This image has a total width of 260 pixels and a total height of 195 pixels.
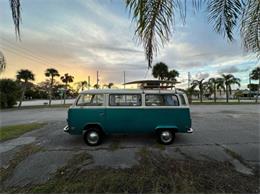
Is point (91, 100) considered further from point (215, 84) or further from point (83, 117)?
point (215, 84)

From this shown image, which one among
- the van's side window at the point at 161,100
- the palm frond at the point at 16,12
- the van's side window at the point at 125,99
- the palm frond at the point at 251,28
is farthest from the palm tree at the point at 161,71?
the palm frond at the point at 16,12

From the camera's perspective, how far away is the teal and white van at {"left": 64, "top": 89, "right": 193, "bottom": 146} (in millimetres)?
6512

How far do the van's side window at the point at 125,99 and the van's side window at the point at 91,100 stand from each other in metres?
0.35

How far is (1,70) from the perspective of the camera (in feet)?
14.9

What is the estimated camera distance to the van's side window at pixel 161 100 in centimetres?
659

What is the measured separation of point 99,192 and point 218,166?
2960 millimetres

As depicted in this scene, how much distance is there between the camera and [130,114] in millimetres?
6539

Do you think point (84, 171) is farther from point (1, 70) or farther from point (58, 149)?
point (1, 70)

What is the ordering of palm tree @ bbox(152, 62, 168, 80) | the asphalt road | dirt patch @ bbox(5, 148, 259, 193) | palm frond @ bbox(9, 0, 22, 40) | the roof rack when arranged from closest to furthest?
palm frond @ bbox(9, 0, 22, 40), dirt patch @ bbox(5, 148, 259, 193), the asphalt road, the roof rack, palm tree @ bbox(152, 62, 168, 80)

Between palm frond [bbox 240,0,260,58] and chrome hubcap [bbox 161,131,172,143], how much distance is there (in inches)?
162

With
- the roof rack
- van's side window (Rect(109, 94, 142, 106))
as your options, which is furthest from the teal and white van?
the roof rack

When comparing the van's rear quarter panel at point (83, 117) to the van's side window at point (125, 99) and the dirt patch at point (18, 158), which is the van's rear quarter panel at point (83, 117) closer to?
the van's side window at point (125, 99)

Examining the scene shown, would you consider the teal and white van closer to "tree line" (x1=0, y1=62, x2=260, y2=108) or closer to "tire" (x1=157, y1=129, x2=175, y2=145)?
"tire" (x1=157, y1=129, x2=175, y2=145)

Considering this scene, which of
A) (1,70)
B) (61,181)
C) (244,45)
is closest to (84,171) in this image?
(61,181)
